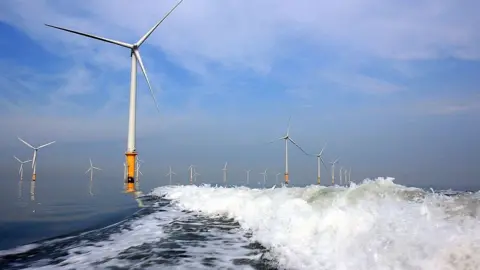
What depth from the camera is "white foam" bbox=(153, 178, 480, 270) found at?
→ 4520 mm

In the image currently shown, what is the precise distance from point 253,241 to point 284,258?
2.10 meters

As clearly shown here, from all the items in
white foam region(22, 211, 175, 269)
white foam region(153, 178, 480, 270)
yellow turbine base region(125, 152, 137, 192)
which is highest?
yellow turbine base region(125, 152, 137, 192)

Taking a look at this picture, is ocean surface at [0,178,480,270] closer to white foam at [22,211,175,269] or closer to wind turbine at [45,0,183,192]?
white foam at [22,211,175,269]

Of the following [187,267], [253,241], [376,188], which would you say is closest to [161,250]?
[187,267]

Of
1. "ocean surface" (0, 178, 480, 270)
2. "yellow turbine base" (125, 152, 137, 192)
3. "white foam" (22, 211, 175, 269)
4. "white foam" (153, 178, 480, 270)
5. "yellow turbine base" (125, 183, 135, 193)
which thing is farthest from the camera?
"yellow turbine base" (125, 183, 135, 193)

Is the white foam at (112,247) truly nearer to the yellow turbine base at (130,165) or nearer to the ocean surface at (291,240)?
the ocean surface at (291,240)

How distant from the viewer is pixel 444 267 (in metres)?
4.16

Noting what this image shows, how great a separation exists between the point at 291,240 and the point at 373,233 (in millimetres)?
1777

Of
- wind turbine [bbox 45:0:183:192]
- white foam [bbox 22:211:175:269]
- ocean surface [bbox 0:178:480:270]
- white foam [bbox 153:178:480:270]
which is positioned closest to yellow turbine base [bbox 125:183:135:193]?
wind turbine [bbox 45:0:183:192]

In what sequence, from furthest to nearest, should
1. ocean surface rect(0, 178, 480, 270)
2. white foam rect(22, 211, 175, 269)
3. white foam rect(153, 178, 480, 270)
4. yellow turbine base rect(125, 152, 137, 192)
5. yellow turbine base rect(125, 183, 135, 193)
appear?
1. yellow turbine base rect(125, 183, 135, 193)
2. yellow turbine base rect(125, 152, 137, 192)
3. white foam rect(22, 211, 175, 269)
4. ocean surface rect(0, 178, 480, 270)
5. white foam rect(153, 178, 480, 270)

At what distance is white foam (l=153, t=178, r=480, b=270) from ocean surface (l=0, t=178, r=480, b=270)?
1 centimetres

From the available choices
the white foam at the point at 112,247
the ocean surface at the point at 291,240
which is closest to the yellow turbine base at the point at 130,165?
the ocean surface at the point at 291,240

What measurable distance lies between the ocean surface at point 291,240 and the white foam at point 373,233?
0.01m

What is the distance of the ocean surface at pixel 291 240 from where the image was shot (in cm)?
489
